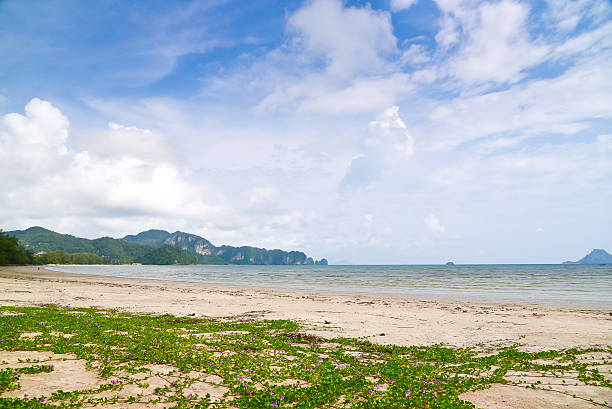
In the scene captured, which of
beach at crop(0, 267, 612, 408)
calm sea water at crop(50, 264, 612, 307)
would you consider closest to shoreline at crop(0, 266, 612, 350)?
beach at crop(0, 267, 612, 408)

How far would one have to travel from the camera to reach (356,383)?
37.1ft

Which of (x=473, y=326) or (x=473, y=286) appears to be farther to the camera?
(x=473, y=286)

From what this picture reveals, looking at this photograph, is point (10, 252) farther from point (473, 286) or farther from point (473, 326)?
point (473, 326)

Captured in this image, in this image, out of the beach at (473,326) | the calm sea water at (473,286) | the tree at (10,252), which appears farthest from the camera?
the tree at (10,252)

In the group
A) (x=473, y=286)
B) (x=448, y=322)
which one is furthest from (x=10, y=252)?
(x=448, y=322)

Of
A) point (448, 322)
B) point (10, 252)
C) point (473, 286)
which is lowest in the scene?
point (473, 286)

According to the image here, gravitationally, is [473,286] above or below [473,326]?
below

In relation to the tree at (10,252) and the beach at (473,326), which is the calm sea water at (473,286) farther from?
the tree at (10,252)

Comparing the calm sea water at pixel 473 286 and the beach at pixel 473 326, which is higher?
the beach at pixel 473 326

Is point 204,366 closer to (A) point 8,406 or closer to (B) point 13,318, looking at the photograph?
(A) point 8,406

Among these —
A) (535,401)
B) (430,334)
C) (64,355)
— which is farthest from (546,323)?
(64,355)

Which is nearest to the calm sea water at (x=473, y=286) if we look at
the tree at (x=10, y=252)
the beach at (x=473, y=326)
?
the beach at (x=473, y=326)

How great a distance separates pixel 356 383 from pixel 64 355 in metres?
11.6

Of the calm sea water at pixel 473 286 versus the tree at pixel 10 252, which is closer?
the calm sea water at pixel 473 286
